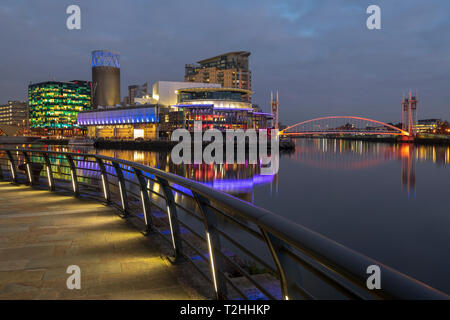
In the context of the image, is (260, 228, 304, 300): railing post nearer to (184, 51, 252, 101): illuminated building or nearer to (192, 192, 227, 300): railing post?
(192, 192, 227, 300): railing post

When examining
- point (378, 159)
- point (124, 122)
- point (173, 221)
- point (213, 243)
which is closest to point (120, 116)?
point (124, 122)

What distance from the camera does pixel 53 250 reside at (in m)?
4.83

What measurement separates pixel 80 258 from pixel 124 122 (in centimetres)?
12251

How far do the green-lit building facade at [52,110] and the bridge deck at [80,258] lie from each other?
190353 millimetres

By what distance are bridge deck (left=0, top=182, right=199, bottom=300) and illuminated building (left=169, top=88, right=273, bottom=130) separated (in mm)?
98687

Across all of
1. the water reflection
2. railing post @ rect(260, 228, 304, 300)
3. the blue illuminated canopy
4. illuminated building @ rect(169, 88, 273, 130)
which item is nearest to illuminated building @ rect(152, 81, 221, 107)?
illuminated building @ rect(169, 88, 273, 130)

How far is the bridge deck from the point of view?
353cm

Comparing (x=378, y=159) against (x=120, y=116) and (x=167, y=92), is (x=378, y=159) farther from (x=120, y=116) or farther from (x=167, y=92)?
(x=120, y=116)

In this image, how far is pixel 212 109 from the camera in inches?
4269

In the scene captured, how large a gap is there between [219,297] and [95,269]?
182 centimetres

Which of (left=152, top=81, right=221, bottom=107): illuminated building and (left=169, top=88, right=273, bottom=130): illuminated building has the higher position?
(left=152, top=81, right=221, bottom=107): illuminated building
